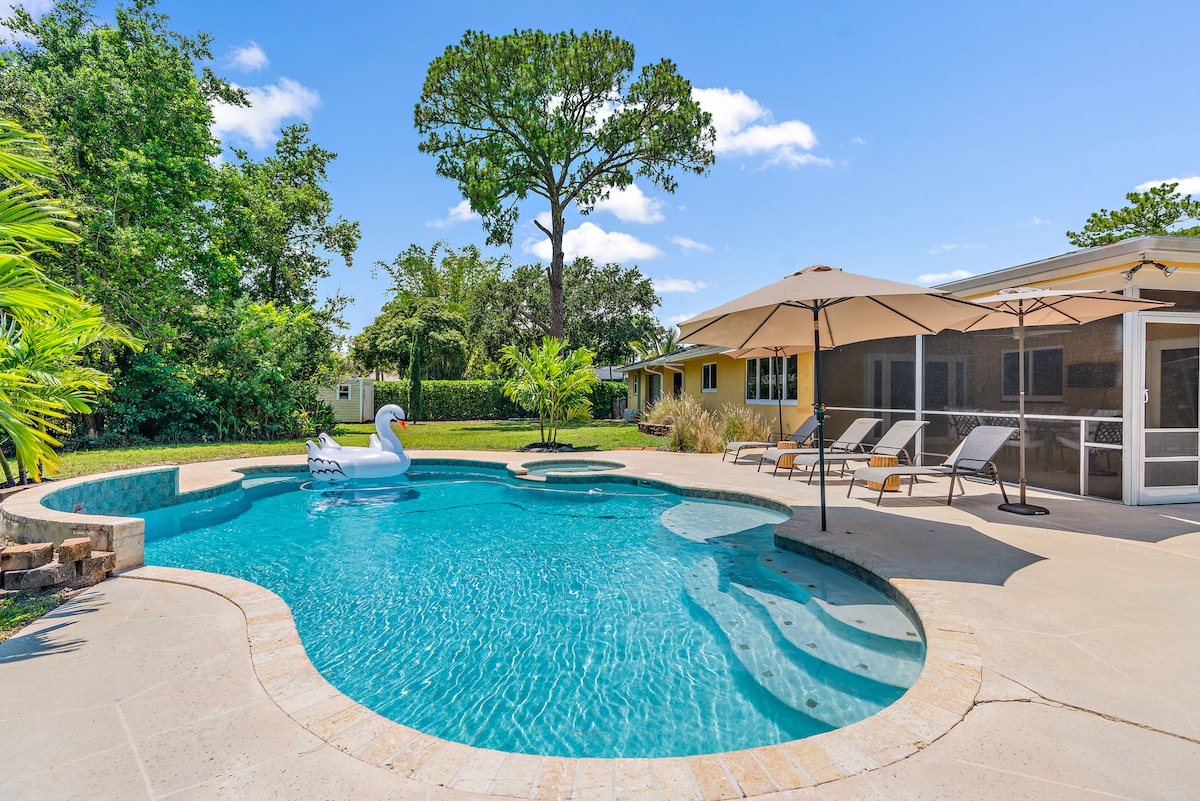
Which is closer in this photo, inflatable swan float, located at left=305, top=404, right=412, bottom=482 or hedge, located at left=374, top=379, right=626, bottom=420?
inflatable swan float, located at left=305, top=404, right=412, bottom=482

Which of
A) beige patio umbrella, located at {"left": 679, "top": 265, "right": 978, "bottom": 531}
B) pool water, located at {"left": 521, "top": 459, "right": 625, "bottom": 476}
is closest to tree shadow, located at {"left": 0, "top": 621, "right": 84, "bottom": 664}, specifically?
beige patio umbrella, located at {"left": 679, "top": 265, "right": 978, "bottom": 531}

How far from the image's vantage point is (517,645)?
12.3ft

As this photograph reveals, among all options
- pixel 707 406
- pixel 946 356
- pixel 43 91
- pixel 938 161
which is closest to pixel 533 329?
pixel 707 406

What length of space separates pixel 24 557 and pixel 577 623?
164 inches

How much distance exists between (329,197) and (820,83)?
20.5 metres

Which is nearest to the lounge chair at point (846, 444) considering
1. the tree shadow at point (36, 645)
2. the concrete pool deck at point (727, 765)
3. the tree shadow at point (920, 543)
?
the tree shadow at point (920, 543)

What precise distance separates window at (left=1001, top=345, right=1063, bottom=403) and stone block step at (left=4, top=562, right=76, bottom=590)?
1074 cm

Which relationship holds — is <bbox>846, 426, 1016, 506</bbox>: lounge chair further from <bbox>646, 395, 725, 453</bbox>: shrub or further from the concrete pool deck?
<bbox>646, 395, 725, 453</bbox>: shrub

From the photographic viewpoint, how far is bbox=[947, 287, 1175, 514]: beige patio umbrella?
5.61 metres

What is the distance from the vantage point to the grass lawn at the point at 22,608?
10.6 feet

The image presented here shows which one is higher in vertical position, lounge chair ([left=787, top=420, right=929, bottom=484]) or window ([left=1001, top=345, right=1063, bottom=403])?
window ([left=1001, top=345, right=1063, bottom=403])

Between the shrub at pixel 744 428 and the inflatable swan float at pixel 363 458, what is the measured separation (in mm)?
7707

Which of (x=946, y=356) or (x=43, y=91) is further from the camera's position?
(x=43, y=91)

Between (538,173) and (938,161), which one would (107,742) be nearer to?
(938,161)
